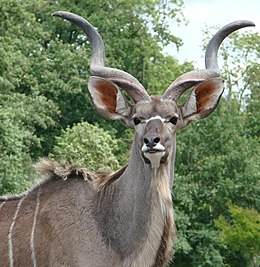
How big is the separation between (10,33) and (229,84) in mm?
11566

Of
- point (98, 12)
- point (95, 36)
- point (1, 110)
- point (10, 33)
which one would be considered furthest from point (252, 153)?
point (95, 36)

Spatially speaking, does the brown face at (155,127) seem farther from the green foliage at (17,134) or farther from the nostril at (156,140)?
the green foliage at (17,134)

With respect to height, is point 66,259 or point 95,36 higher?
point 95,36

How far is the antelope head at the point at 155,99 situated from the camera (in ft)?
19.2

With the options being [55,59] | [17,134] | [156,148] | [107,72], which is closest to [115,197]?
[156,148]

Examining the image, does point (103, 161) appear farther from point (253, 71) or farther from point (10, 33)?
point (253, 71)

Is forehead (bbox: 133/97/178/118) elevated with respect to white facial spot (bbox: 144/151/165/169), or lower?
elevated

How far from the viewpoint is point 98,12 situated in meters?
30.5

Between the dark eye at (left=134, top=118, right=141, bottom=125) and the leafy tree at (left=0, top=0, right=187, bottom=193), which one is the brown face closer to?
the dark eye at (left=134, top=118, right=141, bottom=125)

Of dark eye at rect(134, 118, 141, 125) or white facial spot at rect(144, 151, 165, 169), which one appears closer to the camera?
white facial spot at rect(144, 151, 165, 169)

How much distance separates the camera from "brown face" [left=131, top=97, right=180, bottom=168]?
→ 5.68 meters

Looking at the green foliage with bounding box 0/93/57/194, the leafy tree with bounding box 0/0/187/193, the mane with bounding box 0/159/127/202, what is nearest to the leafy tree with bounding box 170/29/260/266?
the leafy tree with bounding box 0/0/187/193

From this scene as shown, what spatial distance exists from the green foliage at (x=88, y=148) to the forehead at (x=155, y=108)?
42.0ft

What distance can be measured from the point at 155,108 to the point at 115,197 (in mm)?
638
